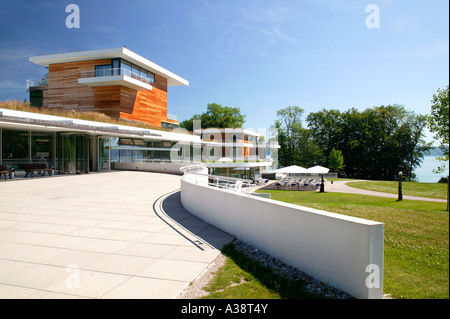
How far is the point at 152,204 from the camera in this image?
980cm

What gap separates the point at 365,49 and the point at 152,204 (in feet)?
27.0

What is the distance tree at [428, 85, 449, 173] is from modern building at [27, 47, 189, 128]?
29110 mm

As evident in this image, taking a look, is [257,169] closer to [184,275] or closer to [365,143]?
[365,143]

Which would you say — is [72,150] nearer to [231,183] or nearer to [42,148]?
[42,148]

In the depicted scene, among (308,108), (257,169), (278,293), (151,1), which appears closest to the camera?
(278,293)

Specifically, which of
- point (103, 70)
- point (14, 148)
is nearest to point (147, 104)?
point (103, 70)

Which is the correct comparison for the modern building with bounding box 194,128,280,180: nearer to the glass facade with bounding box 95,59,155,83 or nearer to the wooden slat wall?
the wooden slat wall

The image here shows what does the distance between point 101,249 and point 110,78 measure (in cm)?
2727

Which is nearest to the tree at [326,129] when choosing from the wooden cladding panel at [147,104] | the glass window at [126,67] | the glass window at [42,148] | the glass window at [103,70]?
the wooden cladding panel at [147,104]

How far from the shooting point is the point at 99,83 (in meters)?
29.4

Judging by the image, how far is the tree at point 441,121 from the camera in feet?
8.72

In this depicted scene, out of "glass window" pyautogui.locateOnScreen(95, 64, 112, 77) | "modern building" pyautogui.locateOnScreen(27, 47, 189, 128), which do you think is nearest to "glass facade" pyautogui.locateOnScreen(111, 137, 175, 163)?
"modern building" pyautogui.locateOnScreen(27, 47, 189, 128)
